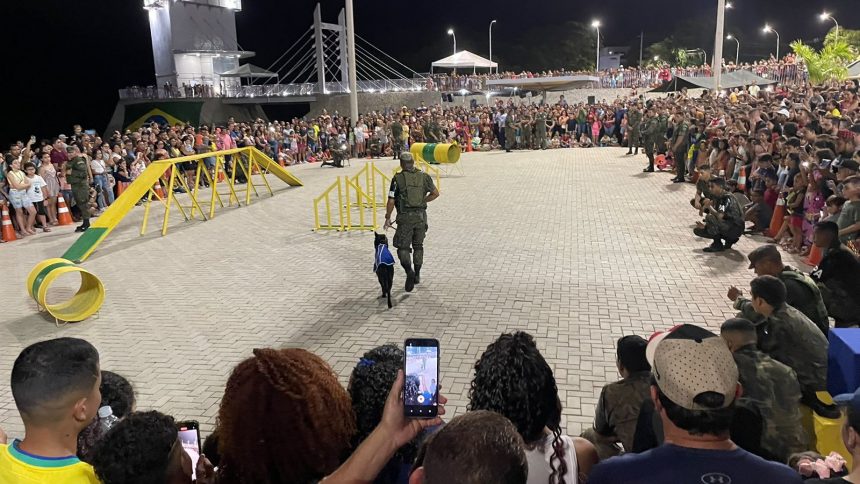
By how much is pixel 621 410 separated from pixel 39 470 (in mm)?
2805

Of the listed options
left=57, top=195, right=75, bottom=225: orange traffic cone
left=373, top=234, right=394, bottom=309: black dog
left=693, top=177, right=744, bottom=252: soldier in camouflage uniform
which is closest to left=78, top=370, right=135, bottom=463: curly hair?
A: left=373, top=234, right=394, bottom=309: black dog

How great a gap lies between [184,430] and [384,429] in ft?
4.24

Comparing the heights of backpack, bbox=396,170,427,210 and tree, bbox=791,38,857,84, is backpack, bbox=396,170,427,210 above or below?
below

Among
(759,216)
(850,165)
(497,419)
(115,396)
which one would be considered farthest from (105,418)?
(759,216)

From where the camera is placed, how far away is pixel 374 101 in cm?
4212

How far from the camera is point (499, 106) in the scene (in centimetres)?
3130

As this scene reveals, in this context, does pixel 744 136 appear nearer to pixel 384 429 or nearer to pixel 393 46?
pixel 384 429

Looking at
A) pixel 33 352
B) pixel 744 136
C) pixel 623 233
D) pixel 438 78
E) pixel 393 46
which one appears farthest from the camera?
pixel 393 46

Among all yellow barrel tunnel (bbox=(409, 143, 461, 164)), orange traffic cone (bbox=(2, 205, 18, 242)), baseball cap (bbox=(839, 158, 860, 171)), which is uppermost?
baseball cap (bbox=(839, 158, 860, 171))

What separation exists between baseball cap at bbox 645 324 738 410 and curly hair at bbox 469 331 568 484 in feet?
1.55

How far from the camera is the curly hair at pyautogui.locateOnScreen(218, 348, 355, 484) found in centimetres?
207

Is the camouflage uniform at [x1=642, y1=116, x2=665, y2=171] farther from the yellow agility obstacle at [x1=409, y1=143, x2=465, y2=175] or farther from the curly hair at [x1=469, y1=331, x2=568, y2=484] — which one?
the curly hair at [x1=469, y1=331, x2=568, y2=484]

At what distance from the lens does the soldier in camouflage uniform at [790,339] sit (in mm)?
4359

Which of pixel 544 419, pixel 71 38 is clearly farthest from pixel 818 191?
pixel 71 38
